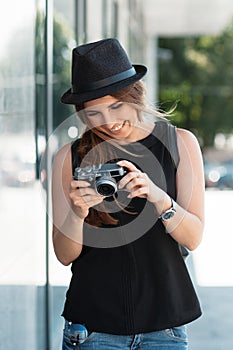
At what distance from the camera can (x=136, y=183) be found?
6.29 ft

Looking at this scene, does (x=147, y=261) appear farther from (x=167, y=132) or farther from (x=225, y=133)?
(x=225, y=133)

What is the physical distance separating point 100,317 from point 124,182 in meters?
0.40

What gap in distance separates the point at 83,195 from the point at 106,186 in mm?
68

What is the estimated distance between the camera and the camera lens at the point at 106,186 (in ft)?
6.26

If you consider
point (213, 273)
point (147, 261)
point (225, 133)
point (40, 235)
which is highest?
point (147, 261)

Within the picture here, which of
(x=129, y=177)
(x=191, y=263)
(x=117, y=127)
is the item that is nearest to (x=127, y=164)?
(x=129, y=177)

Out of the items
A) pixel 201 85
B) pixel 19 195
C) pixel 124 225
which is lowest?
pixel 201 85

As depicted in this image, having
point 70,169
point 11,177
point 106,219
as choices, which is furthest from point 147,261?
point 11,177

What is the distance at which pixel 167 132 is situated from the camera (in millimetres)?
2086

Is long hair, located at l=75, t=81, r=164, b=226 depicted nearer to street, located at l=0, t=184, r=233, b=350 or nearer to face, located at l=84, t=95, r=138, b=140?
face, located at l=84, t=95, r=138, b=140

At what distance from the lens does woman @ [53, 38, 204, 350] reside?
79.5 inches

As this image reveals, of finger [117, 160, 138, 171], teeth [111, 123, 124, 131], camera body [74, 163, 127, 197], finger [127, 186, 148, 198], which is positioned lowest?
finger [127, 186, 148, 198]

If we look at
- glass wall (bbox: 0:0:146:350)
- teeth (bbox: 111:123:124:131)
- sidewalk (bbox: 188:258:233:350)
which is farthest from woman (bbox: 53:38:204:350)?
sidewalk (bbox: 188:258:233:350)

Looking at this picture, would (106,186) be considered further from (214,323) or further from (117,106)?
(214,323)
